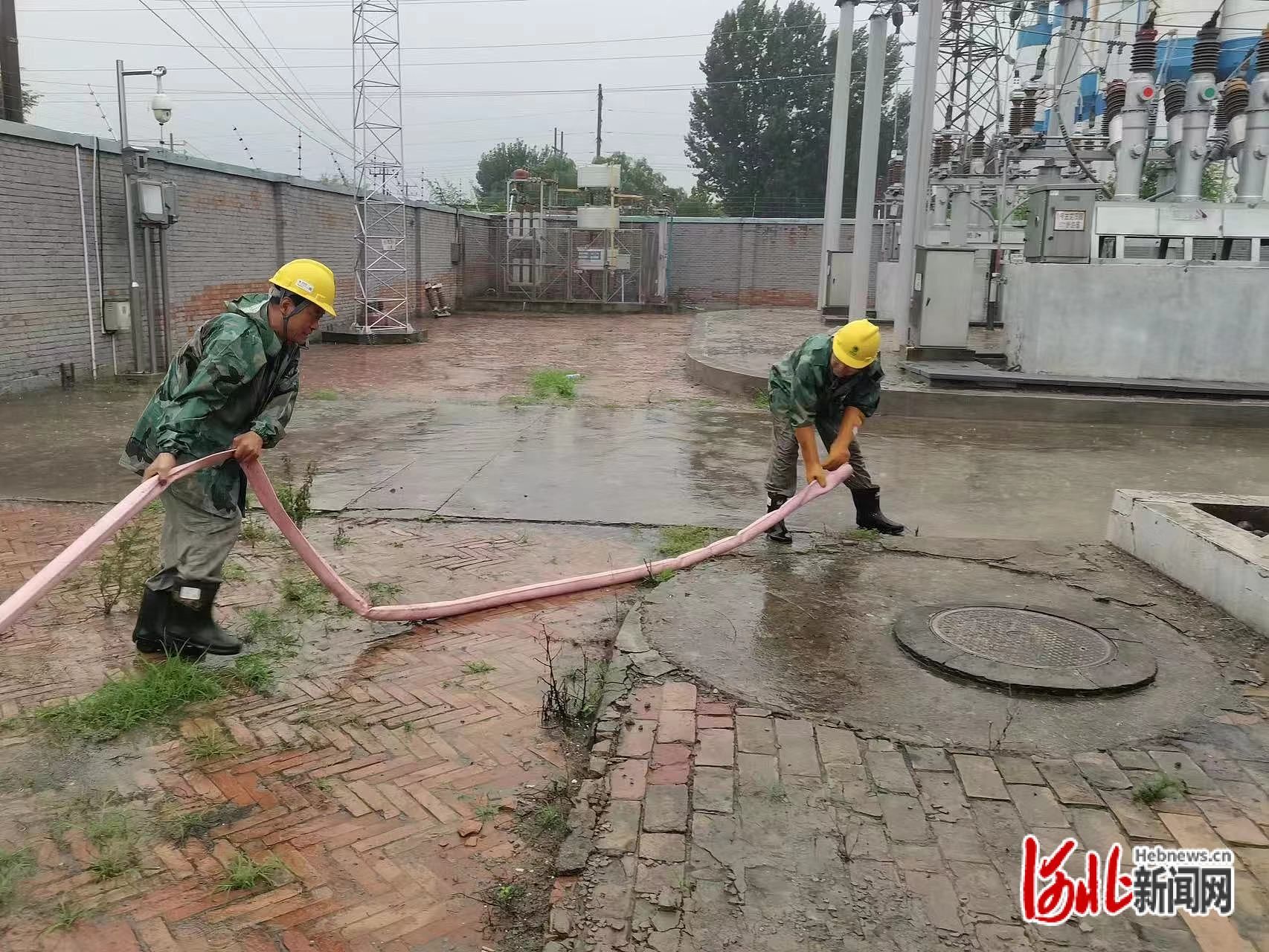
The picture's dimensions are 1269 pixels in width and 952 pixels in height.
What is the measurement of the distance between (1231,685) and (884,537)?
7.52ft

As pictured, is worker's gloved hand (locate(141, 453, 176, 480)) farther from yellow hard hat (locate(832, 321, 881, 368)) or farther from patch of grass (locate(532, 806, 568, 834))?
yellow hard hat (locate(832, 321, 881, 368))

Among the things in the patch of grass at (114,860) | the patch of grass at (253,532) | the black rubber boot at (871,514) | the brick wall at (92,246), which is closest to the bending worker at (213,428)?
the patch of grass at (114,860)

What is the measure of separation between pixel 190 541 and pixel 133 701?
0.70 meters

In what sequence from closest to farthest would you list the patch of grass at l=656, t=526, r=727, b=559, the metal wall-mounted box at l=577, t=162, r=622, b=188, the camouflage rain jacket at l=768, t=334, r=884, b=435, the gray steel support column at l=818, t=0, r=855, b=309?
the camouflage rain jacket at l=768, t=334, r=884, b=435 → the patch of grass at l=656, t=526, r=727, b=559 → the gray steel support column at l=818, t=0, r=855, b=309 → the metal wall-mounted box at l=577, t=162, r=622, b=188

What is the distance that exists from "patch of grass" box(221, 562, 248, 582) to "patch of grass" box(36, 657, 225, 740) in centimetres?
122

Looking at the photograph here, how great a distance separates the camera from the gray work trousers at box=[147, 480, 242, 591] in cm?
407

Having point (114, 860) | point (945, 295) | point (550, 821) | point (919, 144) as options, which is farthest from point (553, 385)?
point (114, 860)

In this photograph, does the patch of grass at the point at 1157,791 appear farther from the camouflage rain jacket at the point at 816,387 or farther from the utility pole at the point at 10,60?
the utility pole at the point at 10,60

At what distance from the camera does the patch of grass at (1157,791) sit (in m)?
3.12

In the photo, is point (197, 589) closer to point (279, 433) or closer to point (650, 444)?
point (279, 433)

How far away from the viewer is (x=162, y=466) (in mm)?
3748

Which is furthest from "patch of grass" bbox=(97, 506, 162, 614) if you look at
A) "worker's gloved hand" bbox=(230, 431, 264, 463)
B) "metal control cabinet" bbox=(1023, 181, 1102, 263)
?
"metal control cabinet" bbox=(1023, 181, 1102, 263)

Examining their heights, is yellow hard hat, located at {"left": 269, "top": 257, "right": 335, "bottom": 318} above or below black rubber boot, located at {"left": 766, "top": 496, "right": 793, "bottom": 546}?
above

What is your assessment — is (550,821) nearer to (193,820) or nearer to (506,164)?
(193,820)
